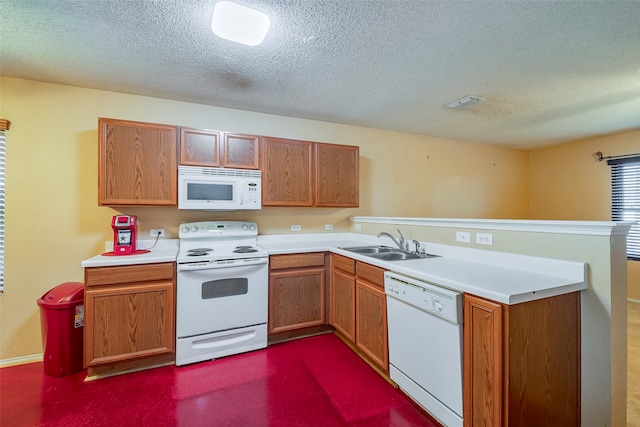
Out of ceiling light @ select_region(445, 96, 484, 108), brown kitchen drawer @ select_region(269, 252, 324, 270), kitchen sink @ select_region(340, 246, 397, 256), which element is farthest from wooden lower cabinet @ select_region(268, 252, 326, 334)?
ceiling light @ select_region(445, 96, 484, 108)

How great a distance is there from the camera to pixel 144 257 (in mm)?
2283

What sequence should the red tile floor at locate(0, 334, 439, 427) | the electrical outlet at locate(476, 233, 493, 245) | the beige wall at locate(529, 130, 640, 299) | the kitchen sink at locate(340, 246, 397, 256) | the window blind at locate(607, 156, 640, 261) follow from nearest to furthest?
the red tile floor at locate(0, 334, 439, 427) < the electrical outlet at locate(476, 233, 493, 245) < the kitchen sink at locate(340, 246, 397, 256) < the window blind at locate(607, 156, 640, 261) < the beige wall at locate(529, 130, 640, 299)

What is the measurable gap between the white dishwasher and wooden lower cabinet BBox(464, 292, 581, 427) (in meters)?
0.06

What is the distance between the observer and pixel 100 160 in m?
2.33

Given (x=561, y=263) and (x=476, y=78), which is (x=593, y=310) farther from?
(x=476, y=78)

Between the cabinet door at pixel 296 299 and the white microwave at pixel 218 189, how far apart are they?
803mm

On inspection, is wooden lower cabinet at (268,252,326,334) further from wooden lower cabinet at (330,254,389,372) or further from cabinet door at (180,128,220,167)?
cabinet door at (180,128,220,167)

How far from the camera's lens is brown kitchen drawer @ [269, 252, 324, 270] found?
2678 mm

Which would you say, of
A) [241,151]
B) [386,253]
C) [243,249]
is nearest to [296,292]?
[243,249]

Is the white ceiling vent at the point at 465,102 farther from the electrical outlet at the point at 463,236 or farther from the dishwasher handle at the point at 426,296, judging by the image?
the dishwasher handle at the point at 426,296

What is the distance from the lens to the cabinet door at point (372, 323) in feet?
6.81

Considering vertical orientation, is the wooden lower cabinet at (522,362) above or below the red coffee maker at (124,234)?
below

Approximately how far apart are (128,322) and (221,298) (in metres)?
0.70

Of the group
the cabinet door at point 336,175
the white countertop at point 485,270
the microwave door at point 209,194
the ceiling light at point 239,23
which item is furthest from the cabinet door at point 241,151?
the ceiling light at point 239,23
